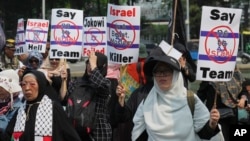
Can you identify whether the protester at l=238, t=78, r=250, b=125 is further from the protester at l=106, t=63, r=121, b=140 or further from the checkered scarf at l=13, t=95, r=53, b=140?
the checkered scarf at l=13, t=95, r=53, b=140

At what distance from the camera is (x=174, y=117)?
4020mm

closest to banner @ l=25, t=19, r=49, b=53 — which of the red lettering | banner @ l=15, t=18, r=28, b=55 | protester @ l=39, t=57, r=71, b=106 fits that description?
banner @ l=15, t=18, r=28, b=55

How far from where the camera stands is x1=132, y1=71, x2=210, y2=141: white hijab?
4012 millimetres

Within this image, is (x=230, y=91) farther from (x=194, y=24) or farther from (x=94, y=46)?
(x=194, y=24)

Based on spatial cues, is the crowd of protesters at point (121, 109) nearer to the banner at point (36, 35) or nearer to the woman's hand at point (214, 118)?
the woman's hand at point (214, 118)

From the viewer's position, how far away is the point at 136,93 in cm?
501

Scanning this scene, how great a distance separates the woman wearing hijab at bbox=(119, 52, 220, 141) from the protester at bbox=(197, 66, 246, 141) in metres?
2.40

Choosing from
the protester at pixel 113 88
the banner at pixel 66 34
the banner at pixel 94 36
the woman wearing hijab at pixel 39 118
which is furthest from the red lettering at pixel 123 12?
the woman wearing hijab at pixel 39 118

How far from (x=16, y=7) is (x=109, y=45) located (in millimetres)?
35359

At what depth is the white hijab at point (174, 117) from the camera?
4.01 metres

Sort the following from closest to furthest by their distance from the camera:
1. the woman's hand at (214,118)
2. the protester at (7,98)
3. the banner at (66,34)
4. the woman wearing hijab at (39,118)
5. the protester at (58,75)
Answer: the woman's hand at (214,118), the woman wearing hijab at (39,118), the protester at (7,98), the protester at (58,75), the banner at (66,34)

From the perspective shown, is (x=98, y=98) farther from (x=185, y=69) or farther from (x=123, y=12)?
(x=123, y=12)

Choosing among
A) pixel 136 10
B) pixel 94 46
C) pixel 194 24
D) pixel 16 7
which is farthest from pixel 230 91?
pixel 194 24

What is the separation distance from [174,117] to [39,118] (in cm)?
106
